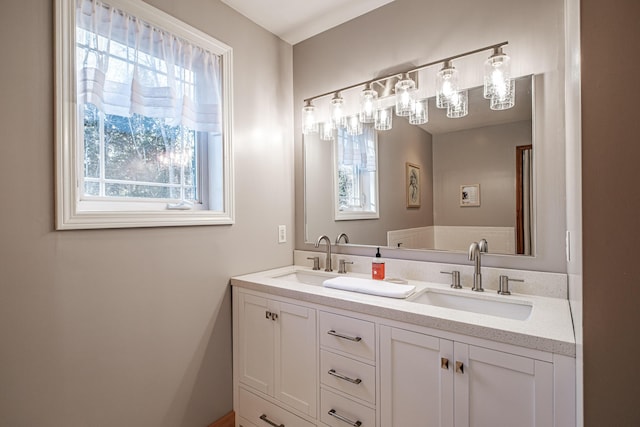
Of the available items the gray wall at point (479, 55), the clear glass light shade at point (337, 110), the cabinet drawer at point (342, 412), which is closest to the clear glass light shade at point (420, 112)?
the gray wall at point (479, 55)

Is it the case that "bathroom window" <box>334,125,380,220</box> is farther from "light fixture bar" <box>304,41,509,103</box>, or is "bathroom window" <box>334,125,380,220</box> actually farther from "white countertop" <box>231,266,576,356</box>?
"white countertop" <box>231,266,576,356</box>

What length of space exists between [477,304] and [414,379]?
0.48m

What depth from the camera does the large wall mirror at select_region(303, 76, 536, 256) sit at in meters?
1.49

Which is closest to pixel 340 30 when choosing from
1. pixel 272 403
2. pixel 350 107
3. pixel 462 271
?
pixel 350 107

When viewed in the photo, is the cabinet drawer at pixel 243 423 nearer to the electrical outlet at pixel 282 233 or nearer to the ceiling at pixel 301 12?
the electrical outlet at pixel 282 233

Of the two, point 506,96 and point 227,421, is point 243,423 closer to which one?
point 227,421

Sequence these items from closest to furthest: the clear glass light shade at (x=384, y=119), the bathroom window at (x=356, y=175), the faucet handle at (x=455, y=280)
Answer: the faucet handle at (x=455, y=280) → the clear glass light shade at (x=384, y=119) → the bathroom window at (x=356, y=175)

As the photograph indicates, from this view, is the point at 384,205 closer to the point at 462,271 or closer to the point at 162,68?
the point at 462,271

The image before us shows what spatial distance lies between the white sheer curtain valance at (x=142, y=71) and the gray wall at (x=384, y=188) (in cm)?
72

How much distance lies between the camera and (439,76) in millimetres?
1639

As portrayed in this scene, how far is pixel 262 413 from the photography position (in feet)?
5.65

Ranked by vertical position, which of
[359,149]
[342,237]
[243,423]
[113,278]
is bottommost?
[243,423]

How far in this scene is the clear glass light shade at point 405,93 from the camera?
5.72 ft

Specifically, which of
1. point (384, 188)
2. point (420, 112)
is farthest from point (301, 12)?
point (384, 188)
